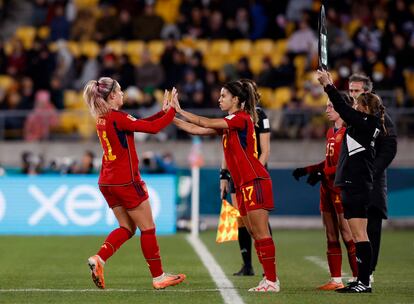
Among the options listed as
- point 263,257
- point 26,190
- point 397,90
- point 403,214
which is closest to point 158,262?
point 263,257

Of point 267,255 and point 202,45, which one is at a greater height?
point 202,45

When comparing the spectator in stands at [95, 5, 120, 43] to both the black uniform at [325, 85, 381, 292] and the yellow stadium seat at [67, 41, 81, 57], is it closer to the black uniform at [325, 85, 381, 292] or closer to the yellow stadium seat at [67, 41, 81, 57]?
the yellow stadium seat at [67, 41, 81, 57]

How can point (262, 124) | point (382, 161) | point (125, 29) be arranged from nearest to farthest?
point (382, 161) < point (262, 124) < point (125, 29)

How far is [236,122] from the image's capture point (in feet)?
30.9

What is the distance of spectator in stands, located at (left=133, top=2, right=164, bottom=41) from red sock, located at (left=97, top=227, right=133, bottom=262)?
15392mm

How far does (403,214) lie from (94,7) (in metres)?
9.85

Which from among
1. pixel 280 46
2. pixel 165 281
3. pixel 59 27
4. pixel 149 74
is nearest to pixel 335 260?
pixel 165 281

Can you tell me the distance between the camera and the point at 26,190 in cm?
1902

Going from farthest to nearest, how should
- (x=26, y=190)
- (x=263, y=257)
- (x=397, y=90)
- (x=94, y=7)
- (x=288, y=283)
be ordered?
(x=94, y=7)
(x=397, y=90)
(x=26, y=190)
(x=288, y=283)
(x=263, y=257)

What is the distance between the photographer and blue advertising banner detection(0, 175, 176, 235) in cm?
1869

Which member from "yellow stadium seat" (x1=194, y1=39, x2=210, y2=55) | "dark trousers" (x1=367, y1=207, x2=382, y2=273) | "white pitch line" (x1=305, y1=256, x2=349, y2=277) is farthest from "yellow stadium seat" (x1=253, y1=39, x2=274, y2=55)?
"dark trousers" (x1=367, y1=207, x2=382, y2=273)

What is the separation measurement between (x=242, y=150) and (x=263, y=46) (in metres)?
14.9

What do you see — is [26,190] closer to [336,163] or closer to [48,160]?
[48,160]

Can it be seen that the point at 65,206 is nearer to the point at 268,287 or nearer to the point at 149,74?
the point at 149,74
